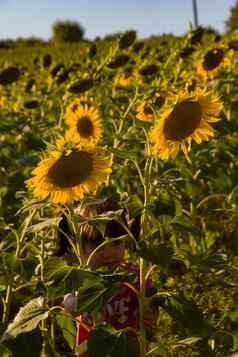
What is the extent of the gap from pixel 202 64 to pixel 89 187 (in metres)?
2.66

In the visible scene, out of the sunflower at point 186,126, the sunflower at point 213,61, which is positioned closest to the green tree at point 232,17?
the sunflower at point 213,61

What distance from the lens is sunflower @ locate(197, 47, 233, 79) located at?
4.40 metres

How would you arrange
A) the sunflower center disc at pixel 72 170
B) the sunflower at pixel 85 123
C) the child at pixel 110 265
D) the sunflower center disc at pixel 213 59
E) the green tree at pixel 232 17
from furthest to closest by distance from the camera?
the green tree at pixel 232 17 → the sunflower center disc at pixel 213 59 → the sunflower at pixel 85 123 → the child at pixel 110 265 → the sunflower center disc at pixel 72 170

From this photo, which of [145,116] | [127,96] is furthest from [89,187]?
[127,96]

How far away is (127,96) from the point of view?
172 inches

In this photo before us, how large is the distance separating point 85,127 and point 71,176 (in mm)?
1327

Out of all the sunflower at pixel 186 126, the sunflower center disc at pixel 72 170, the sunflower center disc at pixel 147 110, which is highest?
the sunflower center disc at pixel 147 110

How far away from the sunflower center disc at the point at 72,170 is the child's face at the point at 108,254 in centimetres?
39

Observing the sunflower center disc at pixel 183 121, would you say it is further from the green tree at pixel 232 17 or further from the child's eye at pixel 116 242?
the green tree at pixel 232 17

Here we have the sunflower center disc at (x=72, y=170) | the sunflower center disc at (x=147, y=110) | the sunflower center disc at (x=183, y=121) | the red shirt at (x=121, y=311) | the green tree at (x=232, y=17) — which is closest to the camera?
the sunflower center disc at (x=72, y=170)

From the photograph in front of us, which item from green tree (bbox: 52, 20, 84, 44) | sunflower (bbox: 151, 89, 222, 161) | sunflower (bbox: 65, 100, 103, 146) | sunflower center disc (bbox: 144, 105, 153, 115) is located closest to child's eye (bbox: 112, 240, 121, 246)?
sunflower (bbox: 151, 89, 222, 161)

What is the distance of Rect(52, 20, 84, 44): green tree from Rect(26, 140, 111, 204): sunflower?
26.4 meters

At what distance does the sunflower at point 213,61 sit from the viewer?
4.40 meters

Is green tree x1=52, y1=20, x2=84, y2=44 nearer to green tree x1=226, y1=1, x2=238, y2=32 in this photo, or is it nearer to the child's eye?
green tree x1=226, y1=1, x2=238, y2=32
